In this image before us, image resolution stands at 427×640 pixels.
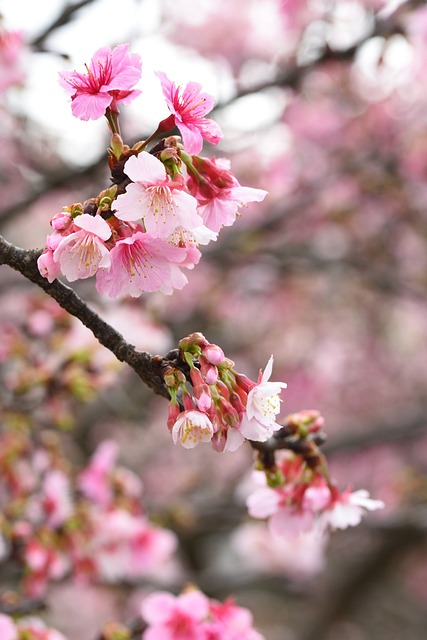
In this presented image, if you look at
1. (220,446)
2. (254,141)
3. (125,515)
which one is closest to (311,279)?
(254,141)

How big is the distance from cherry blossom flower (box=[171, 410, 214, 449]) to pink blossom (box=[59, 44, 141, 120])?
442 millimetres

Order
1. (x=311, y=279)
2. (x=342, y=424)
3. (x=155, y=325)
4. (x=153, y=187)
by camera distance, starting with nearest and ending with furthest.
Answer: (x=153, y=187) → (x=155, y=325) → (x=311, y=279) → (x=342, y=424)

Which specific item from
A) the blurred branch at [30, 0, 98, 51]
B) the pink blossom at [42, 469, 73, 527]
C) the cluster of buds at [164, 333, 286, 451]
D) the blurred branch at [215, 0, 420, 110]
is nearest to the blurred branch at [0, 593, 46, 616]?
the pink blossom at [42, 469, 73, 527]

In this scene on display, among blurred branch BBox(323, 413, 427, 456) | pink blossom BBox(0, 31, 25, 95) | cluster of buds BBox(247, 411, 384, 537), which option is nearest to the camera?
cluster of buds BBox(247, 411, 384, 537)

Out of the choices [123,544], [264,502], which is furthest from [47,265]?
[123,544]

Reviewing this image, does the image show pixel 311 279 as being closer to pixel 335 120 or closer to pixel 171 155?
pixel 335 120

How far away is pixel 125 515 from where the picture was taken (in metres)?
2.45

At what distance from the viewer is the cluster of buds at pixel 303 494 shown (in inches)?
50.0

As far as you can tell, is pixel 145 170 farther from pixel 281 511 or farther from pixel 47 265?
pixel 281 511

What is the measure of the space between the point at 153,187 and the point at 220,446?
1.28 ft

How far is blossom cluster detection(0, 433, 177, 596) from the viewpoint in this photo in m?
2.14

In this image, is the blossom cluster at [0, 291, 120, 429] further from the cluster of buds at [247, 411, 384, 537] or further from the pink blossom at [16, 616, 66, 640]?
the cluster of buds at [247, 411, 384, 537]

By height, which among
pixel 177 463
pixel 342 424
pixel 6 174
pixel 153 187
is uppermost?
pixel 342 424

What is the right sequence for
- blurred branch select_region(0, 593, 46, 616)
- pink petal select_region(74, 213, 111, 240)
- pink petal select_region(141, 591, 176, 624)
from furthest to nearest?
blurred branch select_region(0, 593, 46, 616), pink petal select_region(141, 591, 176, 624), pink petal select_region(74, 213, 111, 240)
